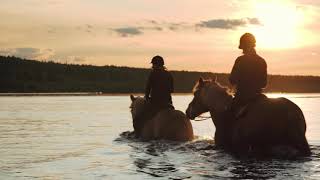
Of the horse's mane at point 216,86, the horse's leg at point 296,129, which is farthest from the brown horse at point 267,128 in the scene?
the horse's mane at point 216,86

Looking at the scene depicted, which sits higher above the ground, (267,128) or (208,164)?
(267,128)

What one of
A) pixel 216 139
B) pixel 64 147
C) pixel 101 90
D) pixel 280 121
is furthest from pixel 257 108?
pixel 101 90

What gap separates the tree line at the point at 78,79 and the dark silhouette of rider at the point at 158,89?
337 feet

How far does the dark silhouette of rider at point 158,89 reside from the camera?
17203mm

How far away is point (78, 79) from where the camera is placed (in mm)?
149125

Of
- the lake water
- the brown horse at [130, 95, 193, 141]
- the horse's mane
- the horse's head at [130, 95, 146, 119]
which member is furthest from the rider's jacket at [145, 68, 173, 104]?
the horse's mane

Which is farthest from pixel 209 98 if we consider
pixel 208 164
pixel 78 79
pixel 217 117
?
pixel 78 79

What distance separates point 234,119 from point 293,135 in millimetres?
1494

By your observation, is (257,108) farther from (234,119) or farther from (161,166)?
(161,166)

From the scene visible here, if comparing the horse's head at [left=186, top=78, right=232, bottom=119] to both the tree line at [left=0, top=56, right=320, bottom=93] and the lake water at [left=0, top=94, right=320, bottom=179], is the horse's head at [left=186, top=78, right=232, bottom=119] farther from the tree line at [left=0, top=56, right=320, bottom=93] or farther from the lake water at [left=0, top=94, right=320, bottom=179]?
the tree line at [left=0, top=56, right=320, bottom=93]

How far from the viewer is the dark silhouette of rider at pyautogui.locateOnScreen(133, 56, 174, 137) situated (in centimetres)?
1720

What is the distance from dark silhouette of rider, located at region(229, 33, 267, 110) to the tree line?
10642 cm

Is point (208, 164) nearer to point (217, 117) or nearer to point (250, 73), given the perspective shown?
point (217, 117)

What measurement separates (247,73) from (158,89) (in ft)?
14.2
